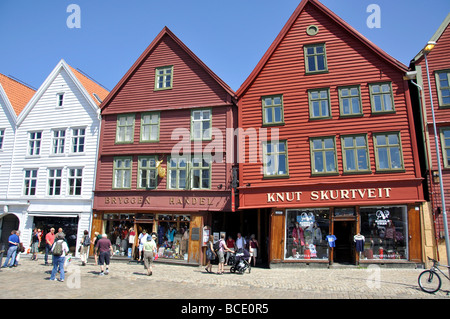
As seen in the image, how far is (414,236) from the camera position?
16281 mm

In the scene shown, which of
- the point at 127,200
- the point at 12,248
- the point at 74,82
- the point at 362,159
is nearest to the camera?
the point at 12,248

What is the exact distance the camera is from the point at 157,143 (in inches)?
843

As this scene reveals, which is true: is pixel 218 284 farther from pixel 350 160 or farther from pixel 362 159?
pixel 362 159

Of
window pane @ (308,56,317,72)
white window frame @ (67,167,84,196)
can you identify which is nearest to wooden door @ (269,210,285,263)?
window pane @ (308,56,317,72)

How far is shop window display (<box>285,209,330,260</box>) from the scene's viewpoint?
1750 cm

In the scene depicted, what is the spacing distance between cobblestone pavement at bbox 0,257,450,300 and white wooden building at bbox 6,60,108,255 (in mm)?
6179

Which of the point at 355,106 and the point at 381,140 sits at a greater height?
the point at 355,106

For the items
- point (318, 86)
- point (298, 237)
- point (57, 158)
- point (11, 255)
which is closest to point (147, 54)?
point (57, 158)

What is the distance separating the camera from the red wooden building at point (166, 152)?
65.2 ft

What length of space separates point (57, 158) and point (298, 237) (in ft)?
56.6

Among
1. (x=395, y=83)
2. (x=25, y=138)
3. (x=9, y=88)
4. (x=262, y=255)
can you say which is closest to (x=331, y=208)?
(x=262, y=255)

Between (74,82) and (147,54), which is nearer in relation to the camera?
(147,54)

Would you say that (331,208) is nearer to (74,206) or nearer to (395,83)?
(395,83)

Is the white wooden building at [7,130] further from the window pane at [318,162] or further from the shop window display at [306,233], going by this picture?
the window pane at [318,162]
